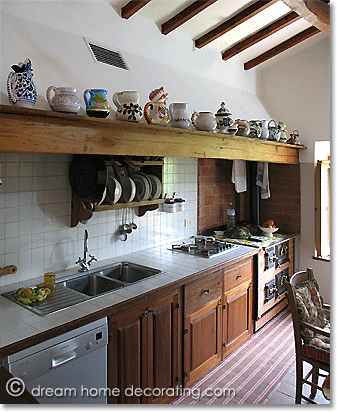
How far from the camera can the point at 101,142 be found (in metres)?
1.88

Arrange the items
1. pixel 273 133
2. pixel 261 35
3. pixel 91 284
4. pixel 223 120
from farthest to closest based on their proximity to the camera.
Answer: pixel 273 133, pixel 261 35, pixel 223 120, pixel 91 284

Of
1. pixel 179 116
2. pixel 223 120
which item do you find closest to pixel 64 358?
pixel 179 116

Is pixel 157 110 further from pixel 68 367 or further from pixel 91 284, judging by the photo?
pixel 68 367

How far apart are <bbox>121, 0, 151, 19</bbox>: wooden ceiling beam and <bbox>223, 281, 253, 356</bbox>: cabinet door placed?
2243 mm

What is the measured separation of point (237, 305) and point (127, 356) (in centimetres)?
138

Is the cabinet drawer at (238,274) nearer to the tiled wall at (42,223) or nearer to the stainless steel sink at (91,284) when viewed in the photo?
the tiled wall at (42,223)

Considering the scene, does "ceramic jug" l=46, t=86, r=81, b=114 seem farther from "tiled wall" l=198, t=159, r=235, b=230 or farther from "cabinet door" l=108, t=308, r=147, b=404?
"tiled wall" l=198, t=159, r=235, b=230

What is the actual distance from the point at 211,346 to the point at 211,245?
0.88m

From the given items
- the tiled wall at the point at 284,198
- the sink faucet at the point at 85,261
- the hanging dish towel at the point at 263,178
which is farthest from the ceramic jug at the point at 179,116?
the tiled wall at the point at 284,198

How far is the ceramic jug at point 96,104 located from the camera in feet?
6.24

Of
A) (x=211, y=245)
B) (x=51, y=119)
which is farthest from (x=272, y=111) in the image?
(x=51, y=119)

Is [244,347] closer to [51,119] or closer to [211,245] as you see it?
[211,245]

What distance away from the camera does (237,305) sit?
10.3ft

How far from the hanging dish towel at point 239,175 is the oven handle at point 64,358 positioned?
2766mm
